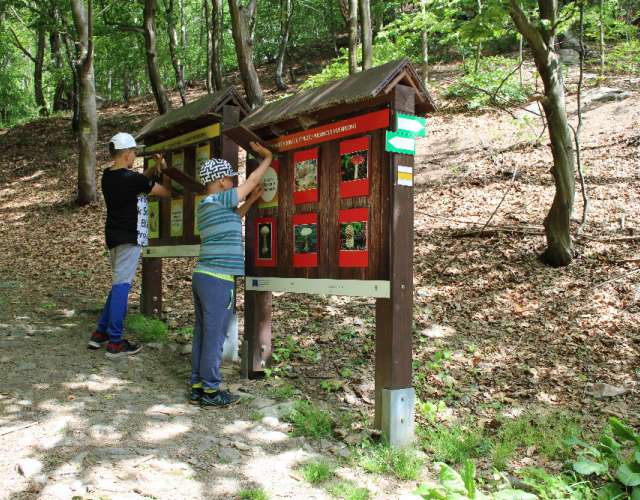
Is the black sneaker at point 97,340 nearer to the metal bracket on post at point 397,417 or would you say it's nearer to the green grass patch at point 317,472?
the green grass patch at point 317,472

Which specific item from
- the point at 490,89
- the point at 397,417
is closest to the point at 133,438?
the point at 397,417

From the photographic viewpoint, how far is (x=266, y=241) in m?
5.58

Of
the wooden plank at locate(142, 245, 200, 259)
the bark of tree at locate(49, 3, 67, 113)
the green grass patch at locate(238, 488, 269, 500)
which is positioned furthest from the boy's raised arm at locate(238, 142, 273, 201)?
the bark of tree at locate(49, 3, 67, 113)

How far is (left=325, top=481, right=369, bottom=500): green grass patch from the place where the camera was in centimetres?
344

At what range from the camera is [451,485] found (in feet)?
10.4

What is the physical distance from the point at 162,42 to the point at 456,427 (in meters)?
24.0

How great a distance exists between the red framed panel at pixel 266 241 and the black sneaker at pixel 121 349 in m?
1.50

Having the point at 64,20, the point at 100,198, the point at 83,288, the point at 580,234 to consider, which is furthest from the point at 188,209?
the point at 64,20

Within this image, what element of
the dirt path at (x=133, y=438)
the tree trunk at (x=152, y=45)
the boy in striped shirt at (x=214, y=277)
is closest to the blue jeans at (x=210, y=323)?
the boy in striped shirt at (x=214, y=277)

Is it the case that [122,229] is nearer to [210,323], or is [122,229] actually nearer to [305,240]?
[210,323]

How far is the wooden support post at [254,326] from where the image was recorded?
557cm

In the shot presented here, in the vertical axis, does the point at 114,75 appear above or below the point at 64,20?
above

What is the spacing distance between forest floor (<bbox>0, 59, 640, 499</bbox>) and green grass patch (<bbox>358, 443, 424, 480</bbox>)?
0.14 feet

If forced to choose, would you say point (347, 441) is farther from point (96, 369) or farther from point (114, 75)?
point (114, 75)
